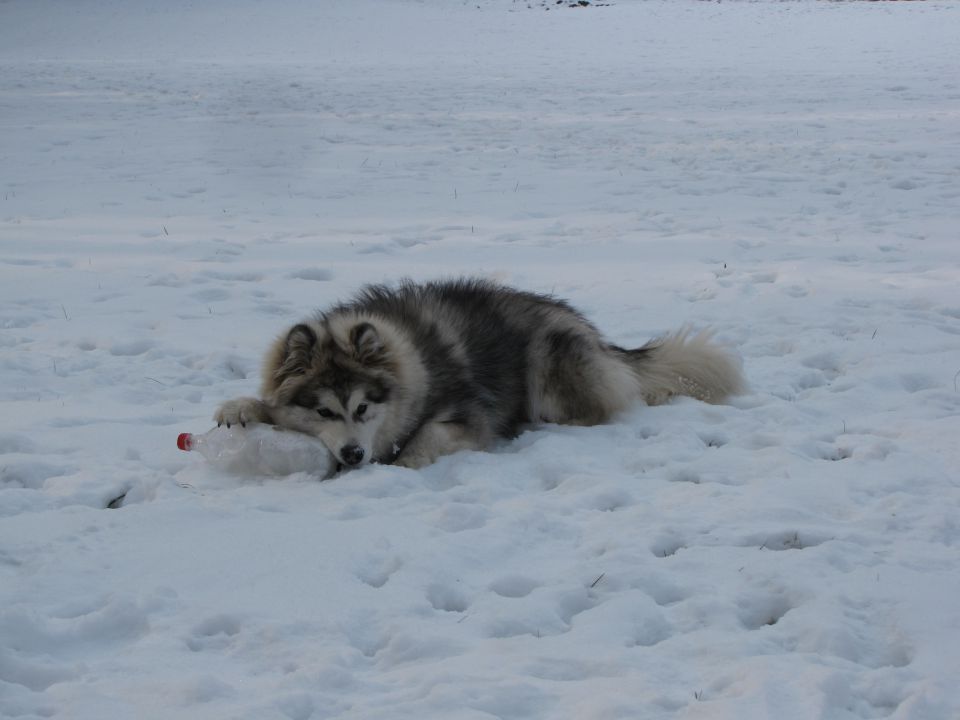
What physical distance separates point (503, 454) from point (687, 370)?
51.5 inches

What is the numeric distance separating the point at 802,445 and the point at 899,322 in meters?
→ 2.25

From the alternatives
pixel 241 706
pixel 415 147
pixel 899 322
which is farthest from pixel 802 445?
pixel 415 147

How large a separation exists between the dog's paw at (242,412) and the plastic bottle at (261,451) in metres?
0.08

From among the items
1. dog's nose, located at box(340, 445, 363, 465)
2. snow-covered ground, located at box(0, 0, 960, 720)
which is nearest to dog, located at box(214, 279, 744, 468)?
dog's nose, located at box(340, 445, 363, 465)

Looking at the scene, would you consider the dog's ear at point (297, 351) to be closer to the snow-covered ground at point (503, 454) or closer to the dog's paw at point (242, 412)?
the dog's paw at point (242, 412)

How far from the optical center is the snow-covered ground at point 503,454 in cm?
292

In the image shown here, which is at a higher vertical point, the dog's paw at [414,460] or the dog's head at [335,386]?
the dog's head at [335,386]

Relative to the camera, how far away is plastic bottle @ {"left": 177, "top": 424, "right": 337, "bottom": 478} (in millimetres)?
A: 4484

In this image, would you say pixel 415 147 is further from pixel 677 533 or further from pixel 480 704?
pixel 480 704

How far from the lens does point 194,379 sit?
5.71 meters

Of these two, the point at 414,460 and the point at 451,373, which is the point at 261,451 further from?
the point at 451,373

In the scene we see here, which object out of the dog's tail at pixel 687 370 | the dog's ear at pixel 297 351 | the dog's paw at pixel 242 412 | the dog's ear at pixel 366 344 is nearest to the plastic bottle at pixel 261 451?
the dog's paw at pixel 242 412

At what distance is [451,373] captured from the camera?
511 centimetres

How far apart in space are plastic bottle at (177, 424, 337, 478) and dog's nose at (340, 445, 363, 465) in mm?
94
